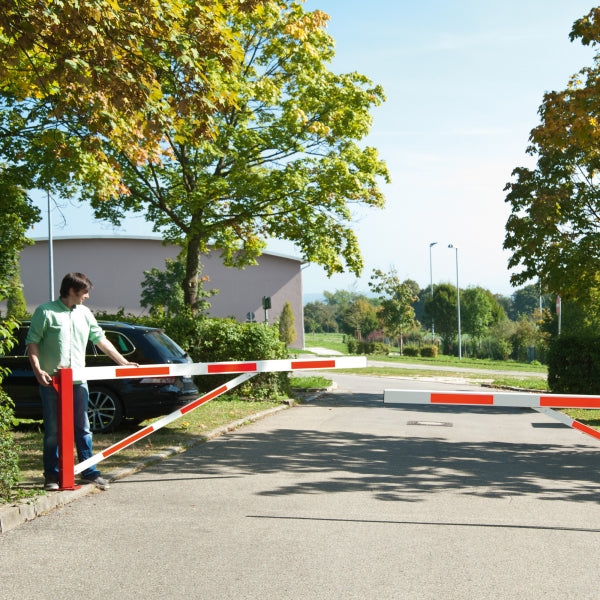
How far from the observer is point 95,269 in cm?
6006

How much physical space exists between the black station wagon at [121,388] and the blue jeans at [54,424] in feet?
11.3

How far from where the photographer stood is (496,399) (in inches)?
249

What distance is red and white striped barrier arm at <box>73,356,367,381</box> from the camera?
22.4 ft

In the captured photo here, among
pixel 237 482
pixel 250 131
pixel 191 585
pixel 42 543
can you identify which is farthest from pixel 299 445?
pixel 250 131

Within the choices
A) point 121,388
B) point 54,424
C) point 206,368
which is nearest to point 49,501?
point 54,424

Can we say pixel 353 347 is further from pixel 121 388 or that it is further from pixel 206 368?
pixel 206 368

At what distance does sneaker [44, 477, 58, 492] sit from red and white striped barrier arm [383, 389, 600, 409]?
2.90 metres

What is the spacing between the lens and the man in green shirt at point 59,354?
6629mm

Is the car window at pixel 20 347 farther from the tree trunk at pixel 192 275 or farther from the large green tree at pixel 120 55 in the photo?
the tree trunk at pixel 192 275

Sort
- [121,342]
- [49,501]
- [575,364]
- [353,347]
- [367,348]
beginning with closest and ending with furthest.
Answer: [49,501]
[121,342]
[575,364]
[367,348]
[353,347]

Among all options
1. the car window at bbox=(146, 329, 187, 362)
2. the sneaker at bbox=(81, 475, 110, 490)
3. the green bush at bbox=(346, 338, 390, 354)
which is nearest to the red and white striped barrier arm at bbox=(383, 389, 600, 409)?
the sneaker at bbox=(81, 475, 110, 490)

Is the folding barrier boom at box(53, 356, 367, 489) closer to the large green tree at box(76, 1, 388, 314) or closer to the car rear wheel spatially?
the car rear wheel

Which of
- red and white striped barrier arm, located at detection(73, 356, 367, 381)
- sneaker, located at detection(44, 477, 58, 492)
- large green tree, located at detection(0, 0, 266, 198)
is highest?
large green tree, located at detection(0, 0, 266, 198)

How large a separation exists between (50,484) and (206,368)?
1.90m
